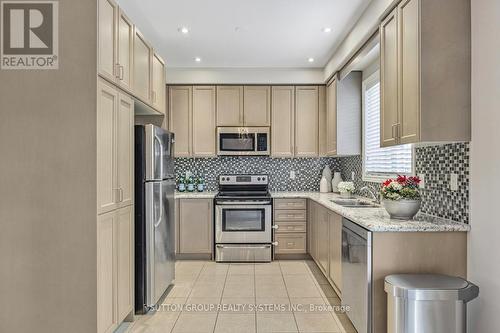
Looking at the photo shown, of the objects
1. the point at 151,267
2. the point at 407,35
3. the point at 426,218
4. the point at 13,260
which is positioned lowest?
the point at 151,267

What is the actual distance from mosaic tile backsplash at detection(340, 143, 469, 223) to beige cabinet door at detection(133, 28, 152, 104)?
2.50 meters

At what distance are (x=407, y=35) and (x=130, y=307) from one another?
9.85 ft

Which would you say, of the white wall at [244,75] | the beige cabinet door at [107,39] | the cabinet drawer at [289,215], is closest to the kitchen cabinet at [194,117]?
the white wall at [244,75]

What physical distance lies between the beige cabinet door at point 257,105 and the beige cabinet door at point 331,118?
0.86 metres

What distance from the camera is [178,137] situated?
5.19 m

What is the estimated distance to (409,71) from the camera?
7.77 feet

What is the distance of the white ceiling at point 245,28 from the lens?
3.15 m

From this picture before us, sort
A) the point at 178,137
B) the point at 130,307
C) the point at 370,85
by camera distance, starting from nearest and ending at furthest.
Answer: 1. the point at 130,307
2. the point at 370,85
3. the point at 178,137

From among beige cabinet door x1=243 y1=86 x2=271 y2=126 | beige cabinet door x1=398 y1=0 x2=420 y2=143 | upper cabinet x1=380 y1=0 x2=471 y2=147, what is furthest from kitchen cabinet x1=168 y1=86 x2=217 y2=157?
upper cabinet x1=380 y1=0 x2=471 y2=147

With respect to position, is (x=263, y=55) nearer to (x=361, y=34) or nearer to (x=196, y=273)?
(x=361, y=34)

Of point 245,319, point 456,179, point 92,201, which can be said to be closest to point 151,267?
point 245,319

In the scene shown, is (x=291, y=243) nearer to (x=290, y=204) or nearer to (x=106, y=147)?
(x=290, y=204)

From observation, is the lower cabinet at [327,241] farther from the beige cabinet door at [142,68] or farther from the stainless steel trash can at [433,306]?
the beige cabinet door at [142,68]

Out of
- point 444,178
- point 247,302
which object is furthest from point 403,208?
point 247,302
